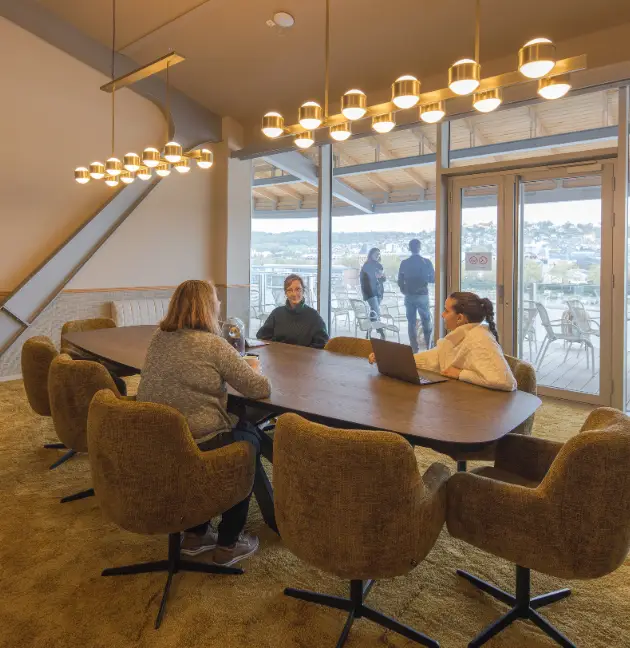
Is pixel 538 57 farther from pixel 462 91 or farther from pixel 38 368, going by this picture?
pixel 38 368

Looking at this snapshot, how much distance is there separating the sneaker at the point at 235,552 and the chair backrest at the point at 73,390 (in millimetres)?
937

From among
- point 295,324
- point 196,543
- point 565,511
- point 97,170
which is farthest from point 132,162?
point 565,511

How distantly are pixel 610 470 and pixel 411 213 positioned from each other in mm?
4845

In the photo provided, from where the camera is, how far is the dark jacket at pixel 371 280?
646 centimetres

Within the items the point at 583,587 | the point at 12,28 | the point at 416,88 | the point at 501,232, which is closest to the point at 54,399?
the point at 416,88

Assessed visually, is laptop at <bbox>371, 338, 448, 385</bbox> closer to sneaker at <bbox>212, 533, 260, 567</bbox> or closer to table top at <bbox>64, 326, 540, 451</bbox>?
table top at <bbox>64, 326, 540, 451</bbox>

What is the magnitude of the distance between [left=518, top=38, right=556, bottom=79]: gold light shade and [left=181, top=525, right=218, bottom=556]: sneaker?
2483mm

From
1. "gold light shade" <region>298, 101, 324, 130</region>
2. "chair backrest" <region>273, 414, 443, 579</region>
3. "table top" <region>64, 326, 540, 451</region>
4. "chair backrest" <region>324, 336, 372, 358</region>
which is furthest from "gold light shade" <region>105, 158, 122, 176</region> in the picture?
"chair backrest" <region>273, 414, 443, 579</region>

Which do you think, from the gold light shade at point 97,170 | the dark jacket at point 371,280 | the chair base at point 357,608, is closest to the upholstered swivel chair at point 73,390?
the chair base at point 357,608

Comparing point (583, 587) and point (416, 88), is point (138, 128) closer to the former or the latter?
point (416, 88)

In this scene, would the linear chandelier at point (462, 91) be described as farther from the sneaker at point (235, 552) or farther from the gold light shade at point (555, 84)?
the sneaker at point (235, 552)

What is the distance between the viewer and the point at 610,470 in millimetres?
1456

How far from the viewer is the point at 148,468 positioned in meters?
1.79

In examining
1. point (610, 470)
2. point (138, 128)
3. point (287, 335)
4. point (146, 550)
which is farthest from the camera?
point (138, 128)
